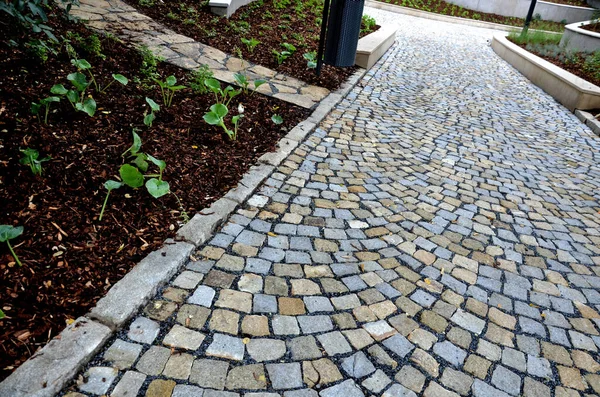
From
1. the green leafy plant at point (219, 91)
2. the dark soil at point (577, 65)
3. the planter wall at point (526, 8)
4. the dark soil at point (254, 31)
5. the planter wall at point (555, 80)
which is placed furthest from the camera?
the planter wall at point (526, 8)

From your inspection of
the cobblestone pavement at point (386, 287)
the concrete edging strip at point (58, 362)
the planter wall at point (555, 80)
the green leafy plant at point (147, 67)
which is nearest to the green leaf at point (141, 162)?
the cobblestone pavement at point (386, 287)

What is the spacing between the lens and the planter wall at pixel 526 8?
17.9 metres

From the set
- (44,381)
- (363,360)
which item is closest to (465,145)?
(363,360)

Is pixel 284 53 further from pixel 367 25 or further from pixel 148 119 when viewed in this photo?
pixel 367 25

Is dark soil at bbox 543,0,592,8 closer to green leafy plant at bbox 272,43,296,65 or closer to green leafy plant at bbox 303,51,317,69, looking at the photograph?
green leafy plant at bbox 303,51,317,69

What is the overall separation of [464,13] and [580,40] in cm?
789

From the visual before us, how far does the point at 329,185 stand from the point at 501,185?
1.78 m

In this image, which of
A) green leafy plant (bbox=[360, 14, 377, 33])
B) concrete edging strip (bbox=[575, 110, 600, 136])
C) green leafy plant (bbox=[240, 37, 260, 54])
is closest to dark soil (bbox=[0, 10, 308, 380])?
green leafy plant (bbox=[240, 37, 260, 54])

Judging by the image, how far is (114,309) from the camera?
212cm

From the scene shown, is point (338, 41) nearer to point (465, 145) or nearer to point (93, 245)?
point (465, 145)

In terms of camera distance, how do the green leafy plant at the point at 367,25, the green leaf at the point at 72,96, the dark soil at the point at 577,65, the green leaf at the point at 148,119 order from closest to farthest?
the green leaf at the point at 72,96
the green leaf at the point at 148,119
the dark soil at the point at 577,65
the green leafy plant at the point at 367,25

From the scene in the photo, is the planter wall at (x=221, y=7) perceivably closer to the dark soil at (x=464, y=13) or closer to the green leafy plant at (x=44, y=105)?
the green leafy plant at (x=44, y=105)

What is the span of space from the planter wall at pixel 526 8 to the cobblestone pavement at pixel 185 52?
53.5 ft

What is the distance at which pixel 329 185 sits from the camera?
3.69m
